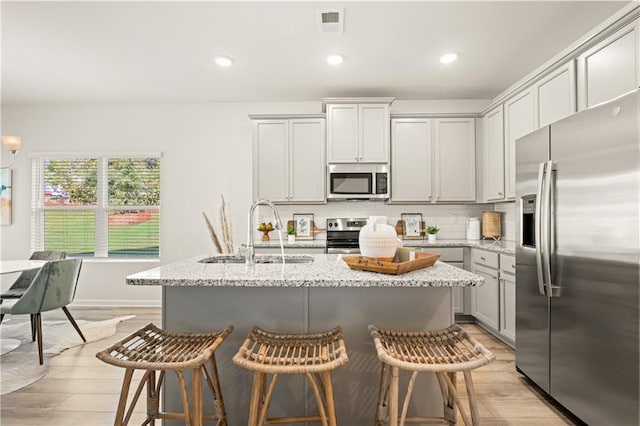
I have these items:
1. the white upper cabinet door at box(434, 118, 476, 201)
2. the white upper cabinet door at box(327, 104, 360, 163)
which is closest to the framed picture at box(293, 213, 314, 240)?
the white upper cabinet door at box(327, 104, 360, 163)

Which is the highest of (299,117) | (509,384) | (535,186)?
(299,117)

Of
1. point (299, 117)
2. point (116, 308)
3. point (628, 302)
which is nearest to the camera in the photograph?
point (628, 302)

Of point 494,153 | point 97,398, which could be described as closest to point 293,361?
point 97,398

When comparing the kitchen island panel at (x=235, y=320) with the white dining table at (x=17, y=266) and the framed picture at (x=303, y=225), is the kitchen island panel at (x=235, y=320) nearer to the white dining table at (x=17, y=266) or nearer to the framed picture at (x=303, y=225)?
the white dining table at (x=17, y=266)

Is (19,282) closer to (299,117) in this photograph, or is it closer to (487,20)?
(299,117)

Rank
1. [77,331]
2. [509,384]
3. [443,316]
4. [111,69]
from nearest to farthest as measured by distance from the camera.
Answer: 1. [443,316]
2. [509,384]
3. [77,331]
4. [111,69]

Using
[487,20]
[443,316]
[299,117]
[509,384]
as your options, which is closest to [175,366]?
[443,316]

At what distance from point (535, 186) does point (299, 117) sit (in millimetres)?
2645

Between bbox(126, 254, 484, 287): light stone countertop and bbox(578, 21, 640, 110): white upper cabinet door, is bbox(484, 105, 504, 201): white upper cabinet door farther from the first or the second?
bbox(126, 254, 484, 287): light stone countertop

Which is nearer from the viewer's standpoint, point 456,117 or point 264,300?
point 264,300

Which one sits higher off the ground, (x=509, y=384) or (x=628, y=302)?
(x=628, y=302)

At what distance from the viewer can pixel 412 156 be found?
4.22 metres

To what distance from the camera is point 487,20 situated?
105 inches

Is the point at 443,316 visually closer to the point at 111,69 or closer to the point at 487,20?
the point at 487,20
